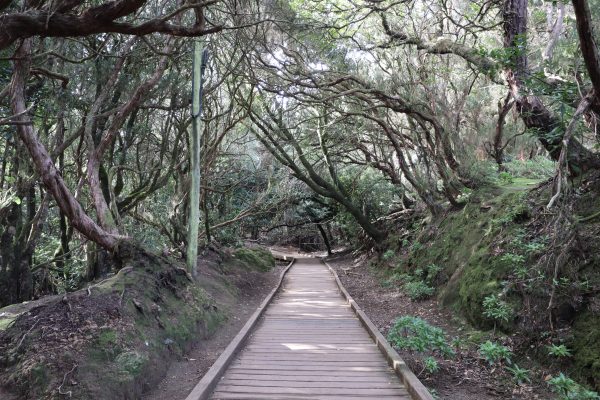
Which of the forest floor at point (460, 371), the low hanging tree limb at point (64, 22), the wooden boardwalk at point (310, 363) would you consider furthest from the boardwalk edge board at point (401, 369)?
the low hanging tree limb at point (64, 22)

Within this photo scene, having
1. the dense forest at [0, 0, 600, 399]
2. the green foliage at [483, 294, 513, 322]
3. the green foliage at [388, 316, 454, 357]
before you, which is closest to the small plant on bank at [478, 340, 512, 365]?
the dense forest at [0, 0, 600, 399]

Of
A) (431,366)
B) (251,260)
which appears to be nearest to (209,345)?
(431,366)

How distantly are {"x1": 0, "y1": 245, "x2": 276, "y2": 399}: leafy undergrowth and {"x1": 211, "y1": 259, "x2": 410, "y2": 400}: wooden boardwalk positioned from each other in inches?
34.2

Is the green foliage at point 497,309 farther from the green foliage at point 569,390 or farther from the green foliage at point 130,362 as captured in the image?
the green foliage at point 130,362

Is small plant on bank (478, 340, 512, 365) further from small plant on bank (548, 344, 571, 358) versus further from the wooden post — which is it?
the wooden post

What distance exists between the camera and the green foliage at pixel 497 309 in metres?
5.92

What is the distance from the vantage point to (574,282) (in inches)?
211

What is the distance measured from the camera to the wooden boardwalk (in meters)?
4.46

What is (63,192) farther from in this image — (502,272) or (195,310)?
(502,272)

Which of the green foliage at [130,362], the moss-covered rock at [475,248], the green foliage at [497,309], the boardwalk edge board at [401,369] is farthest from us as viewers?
the moss-covered rock at [475,248]

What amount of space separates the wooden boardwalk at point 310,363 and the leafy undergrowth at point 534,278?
1.69 meters

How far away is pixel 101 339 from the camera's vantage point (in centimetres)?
449

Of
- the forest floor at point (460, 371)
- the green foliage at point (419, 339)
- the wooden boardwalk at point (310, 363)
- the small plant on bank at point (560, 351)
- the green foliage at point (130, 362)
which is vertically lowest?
the forest floor at point (460, 371)

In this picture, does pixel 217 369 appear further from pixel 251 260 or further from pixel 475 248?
pixel 251 260
